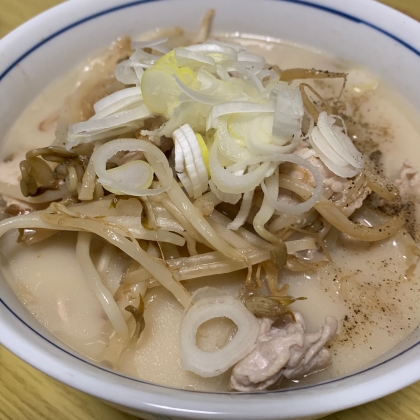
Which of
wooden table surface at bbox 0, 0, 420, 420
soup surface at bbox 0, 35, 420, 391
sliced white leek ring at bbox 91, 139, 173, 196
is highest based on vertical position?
sliced white leek ring at bbox 91, 139, 173, 196

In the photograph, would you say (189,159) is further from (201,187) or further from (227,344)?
(227,344)

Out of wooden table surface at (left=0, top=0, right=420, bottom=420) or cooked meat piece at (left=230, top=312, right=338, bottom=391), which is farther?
wooden table surface at (left=0, top=0, right=420, bottom=420)

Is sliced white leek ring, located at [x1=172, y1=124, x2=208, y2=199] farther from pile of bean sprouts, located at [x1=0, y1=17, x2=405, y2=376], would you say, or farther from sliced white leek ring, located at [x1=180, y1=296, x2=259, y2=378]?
sliced white leek ring, located at [x1=180, y1=296, x2=259, y2=378]

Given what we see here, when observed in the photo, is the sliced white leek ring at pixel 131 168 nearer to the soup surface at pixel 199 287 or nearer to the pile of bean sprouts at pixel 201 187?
the pile of bean sprouts at pixel 201 187

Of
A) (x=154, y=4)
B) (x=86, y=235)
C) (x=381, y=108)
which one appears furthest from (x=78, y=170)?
(x=381, y=108)

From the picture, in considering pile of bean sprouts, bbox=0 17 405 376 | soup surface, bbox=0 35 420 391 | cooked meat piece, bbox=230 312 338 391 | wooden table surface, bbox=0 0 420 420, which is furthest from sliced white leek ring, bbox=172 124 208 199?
wooden table surface, bbox=0 0 420 420

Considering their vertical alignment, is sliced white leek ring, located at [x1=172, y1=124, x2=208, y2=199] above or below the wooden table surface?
above

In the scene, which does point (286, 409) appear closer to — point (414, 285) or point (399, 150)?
point (414, 285)

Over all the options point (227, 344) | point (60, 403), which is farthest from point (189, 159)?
point (60, 403)
